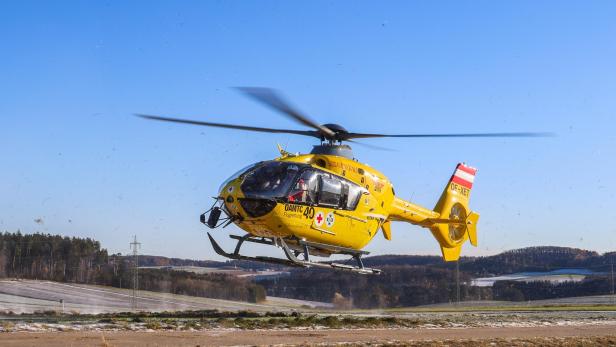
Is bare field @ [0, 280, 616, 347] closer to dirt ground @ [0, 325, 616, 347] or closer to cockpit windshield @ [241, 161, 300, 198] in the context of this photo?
dirt ground @ [0, 325, 616, 347]

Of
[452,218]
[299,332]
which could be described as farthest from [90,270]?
[299,332]

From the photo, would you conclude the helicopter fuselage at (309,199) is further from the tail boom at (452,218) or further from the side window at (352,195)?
the tail boom at (452,218)

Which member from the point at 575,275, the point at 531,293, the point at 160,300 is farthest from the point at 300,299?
the point at 575,275

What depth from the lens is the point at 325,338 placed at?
2625 centimetres

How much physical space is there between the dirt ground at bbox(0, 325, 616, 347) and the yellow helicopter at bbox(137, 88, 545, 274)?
380 centimetres

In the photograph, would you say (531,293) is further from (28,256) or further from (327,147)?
(327,147)

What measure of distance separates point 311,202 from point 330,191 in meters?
1.19

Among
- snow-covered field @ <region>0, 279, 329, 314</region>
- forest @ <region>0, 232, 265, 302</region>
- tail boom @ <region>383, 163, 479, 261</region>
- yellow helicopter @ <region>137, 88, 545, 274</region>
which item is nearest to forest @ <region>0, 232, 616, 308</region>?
forest @ <region>0, 232, 265, 302</region>

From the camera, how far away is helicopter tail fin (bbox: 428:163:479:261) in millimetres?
41281

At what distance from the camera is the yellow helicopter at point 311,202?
96.8ft

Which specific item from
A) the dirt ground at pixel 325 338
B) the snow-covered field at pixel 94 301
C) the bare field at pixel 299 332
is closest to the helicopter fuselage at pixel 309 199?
the bare field at pixel 299 332

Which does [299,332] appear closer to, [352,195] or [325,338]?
[325,338]

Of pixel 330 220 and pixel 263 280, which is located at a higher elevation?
pixel 330 220

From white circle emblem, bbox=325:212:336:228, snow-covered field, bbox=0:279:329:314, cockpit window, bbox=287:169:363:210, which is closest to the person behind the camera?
cockpit window, bbox=287:169:363:210
